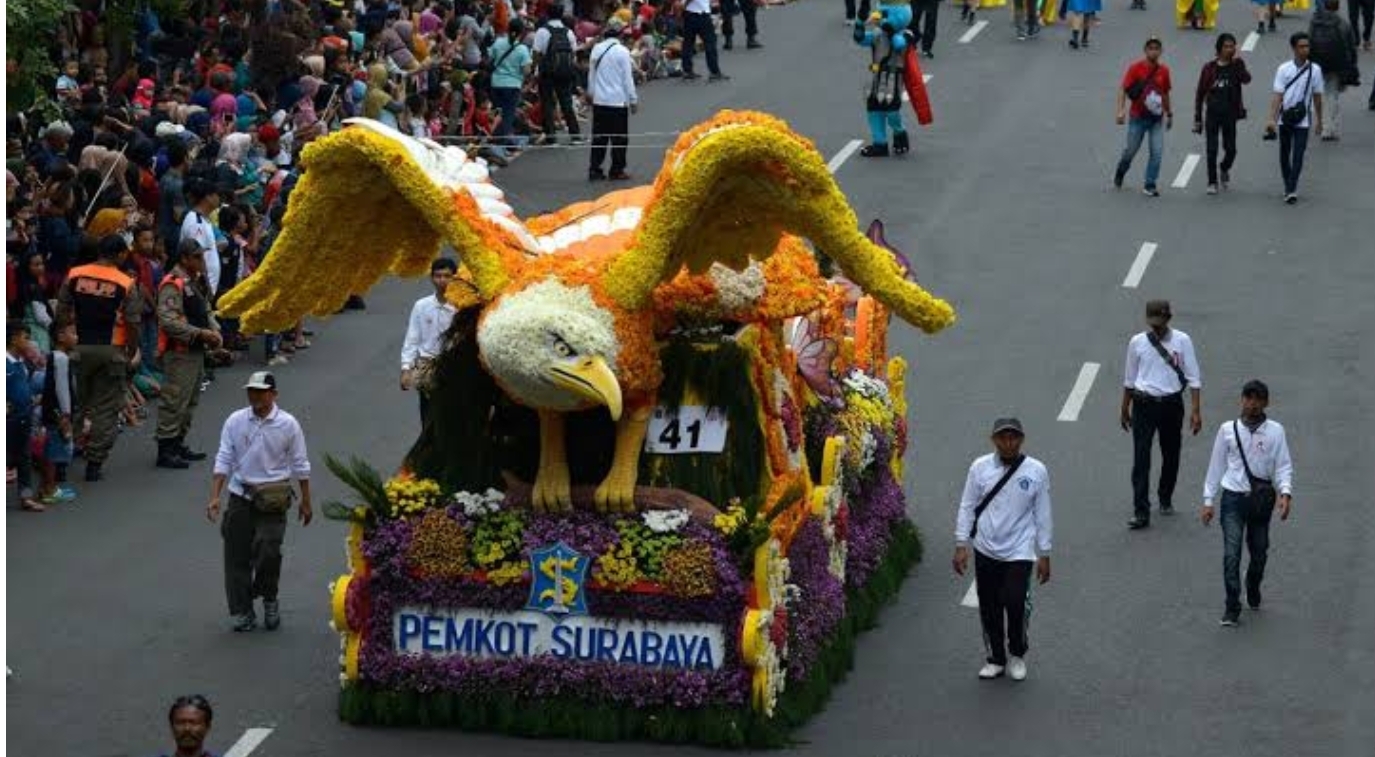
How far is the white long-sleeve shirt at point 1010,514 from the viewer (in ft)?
60.3

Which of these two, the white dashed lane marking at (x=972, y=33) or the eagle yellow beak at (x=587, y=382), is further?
the white dashed lane marking at (x=972, y=33)

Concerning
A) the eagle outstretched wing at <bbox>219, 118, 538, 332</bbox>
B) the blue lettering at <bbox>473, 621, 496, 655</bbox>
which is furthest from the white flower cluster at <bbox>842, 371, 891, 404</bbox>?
the blue lettering at <bbox>473, 621, 496, 655</bbox>

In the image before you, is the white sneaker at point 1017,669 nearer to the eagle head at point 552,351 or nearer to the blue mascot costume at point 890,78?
the eagle head at point 552,351

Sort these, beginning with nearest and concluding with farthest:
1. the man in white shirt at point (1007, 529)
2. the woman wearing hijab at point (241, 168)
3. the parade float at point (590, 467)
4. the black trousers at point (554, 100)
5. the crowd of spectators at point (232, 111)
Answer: the parade float at point (590, 467)
the man in white shirt at point (1007, 529)
the crowd of spectators at point (232, 111)
the woman wearing hijab at point (241, 168)
the black trousers at point (554, 100)

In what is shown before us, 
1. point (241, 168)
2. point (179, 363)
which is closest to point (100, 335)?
point (179, 363)

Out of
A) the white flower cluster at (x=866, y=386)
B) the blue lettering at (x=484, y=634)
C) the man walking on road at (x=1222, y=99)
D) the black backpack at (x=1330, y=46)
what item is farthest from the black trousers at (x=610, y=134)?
the blue lettering at (x=484, y=634)

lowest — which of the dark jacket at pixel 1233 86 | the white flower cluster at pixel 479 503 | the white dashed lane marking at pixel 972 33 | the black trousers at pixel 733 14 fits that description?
the white dashed lane marking at pixel 972 33

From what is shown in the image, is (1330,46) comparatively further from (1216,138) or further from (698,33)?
(698,33)

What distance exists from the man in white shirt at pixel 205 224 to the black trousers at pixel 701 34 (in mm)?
12954

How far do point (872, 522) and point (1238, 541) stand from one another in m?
2.33

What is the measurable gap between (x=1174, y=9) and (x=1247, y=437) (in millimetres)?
23940

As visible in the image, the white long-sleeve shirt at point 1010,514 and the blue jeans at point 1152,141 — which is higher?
the white long-sleeve shirt at point 1010,514

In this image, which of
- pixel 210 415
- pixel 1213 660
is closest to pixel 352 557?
pixel 1213 660

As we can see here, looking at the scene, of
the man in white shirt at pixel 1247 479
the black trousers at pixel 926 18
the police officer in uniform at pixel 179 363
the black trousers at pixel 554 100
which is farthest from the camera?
the black trousers at pixel 926 18
